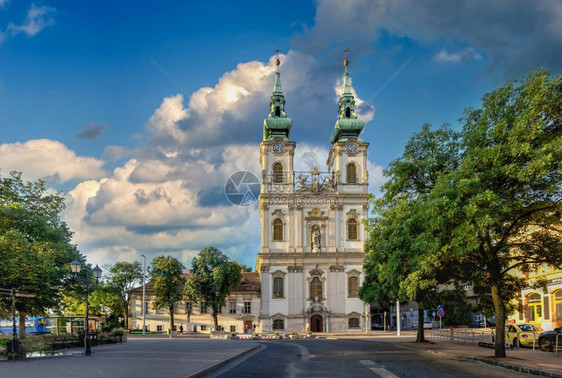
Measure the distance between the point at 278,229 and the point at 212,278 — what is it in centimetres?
1104

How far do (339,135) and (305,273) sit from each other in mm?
20183

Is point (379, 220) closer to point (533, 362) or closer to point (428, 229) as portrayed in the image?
point (428, 229)

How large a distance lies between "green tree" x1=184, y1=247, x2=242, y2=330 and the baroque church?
4.62 m

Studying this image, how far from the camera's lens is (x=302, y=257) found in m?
75.9

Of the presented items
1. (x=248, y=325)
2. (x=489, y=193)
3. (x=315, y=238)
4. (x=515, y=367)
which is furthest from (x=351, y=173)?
(x=515, y=367)

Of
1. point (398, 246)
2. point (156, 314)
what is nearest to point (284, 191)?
point (156, 314)

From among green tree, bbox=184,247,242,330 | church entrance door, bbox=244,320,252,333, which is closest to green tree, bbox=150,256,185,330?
green tree, bbox=184,247,242,330

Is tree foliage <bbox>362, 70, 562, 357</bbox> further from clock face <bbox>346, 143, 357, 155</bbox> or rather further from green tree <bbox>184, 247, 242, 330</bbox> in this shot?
clock face <bbox>346, 143, 357, 155</bbox>

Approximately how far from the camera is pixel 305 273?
76062 millimetres

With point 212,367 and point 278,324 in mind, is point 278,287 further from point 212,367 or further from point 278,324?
point 212,367

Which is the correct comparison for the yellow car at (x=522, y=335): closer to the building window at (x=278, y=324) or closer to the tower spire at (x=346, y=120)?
the building window at (x=278, y=324)

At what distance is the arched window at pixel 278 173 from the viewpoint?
7850cm

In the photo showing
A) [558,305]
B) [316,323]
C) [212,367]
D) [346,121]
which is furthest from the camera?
[346,121]

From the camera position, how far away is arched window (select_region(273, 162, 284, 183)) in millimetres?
78500
